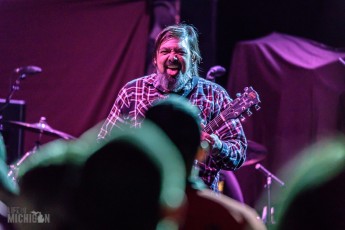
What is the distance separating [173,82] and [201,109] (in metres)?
0.24

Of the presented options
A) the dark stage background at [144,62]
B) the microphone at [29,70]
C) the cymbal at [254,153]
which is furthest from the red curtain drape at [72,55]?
the cymbal at [254,153]

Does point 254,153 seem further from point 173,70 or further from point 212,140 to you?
point 212,140

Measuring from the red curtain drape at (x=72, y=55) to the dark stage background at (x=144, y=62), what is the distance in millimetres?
12

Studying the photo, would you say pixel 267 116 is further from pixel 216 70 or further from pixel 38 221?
pixel 38 221

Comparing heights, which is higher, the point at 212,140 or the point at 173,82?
the point at 173,82

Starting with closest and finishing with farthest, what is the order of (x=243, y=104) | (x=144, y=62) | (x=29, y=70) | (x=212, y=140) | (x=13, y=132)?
(x=212, y=140) < (x=243, y=104) < (x=29, y=70) < (x=13, y=132) < (x=144, y=62)

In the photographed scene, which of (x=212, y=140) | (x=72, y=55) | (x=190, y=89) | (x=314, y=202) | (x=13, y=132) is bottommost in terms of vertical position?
(x=13, y=132)

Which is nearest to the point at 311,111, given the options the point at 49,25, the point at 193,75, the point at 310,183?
the point at 49,25

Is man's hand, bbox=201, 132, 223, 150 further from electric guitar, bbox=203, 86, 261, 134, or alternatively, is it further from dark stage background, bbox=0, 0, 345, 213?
dark stage background, bbox=0, 0, 345, 213

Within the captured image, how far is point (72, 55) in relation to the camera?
7.46m

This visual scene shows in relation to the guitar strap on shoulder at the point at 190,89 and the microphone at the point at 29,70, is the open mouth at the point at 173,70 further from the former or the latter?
the microphone at the point at 29,70

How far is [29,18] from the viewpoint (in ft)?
24.0

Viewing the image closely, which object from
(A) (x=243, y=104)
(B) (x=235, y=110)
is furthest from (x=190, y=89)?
(A) (x=243, y=104)

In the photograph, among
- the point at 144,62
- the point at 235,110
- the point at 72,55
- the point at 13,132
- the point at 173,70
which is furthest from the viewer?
the point at 144,62
